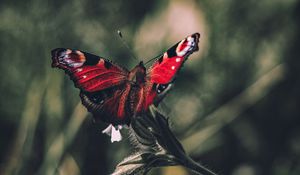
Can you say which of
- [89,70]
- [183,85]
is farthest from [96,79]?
[183,85]

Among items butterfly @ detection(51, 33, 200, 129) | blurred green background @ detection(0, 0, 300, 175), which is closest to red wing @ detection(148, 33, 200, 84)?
butterfly @ detection(51, 33, 200, 129)

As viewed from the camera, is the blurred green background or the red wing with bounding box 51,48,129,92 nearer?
the red wing with bounding box 51,48,129,92

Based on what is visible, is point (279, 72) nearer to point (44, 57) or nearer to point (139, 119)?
point (44, 57)

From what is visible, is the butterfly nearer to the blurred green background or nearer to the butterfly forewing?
the butterfly forewing

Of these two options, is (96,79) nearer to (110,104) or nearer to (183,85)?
(110,104)

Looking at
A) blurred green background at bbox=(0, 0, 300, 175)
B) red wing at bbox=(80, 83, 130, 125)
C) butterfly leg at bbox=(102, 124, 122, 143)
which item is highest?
blurred green background at bbox=(0, 0, 300, 175)

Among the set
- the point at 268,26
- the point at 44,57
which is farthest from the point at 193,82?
the point at 44,57

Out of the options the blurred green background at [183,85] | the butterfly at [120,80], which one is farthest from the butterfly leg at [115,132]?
the blurred green background at [183,85]

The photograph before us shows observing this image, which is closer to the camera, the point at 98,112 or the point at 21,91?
the point at 98,112
